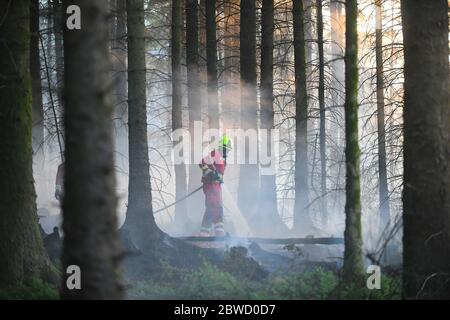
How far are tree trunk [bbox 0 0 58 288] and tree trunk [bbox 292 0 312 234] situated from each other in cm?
907

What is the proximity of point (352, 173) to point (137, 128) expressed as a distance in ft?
17.3

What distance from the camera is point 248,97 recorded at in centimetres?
1759

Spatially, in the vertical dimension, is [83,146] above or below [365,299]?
above

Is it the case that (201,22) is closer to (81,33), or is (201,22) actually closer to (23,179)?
(23,179)

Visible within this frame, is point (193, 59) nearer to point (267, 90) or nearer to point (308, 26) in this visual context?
point (267, 90)

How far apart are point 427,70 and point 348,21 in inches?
87.0

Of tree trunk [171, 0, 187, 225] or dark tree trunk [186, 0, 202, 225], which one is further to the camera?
dark tree trunk [186, 0, 202, 225]

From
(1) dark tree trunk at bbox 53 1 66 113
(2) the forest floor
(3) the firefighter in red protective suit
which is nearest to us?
(2) the forest floor

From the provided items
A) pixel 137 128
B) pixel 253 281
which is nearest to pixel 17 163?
pixel 137 128

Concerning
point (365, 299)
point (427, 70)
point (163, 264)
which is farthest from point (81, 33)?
point (163, 264)

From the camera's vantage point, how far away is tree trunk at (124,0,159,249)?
509 inches

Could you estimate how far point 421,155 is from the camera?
25.0ft

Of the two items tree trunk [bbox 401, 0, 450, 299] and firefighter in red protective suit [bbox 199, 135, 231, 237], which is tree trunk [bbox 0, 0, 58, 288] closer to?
tree trunk [bbox 401, 0, 450, 299]

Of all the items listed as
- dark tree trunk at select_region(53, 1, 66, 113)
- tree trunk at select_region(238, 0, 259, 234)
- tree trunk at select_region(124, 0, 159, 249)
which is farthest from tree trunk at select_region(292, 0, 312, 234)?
dark tree trunk at select_region(53, 1, 66, 113)
